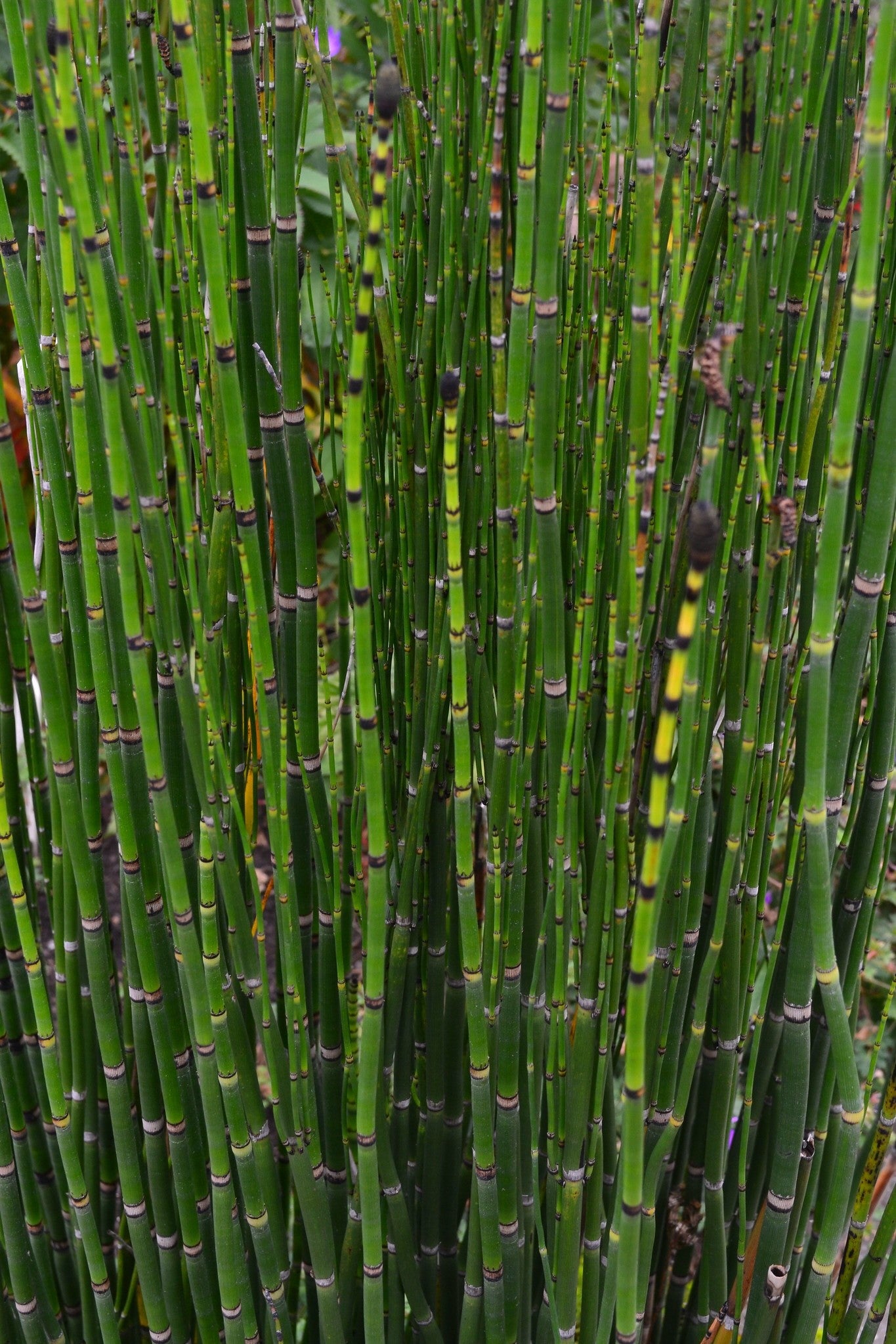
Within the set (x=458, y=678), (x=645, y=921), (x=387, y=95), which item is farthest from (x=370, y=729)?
(x=387, y=95)

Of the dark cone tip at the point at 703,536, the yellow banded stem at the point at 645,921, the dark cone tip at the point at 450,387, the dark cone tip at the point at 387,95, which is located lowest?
the yellow banded stem at the point at 645,921

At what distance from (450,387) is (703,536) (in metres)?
0.15

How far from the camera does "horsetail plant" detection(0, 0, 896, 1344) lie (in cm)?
68

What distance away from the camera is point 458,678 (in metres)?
0.64

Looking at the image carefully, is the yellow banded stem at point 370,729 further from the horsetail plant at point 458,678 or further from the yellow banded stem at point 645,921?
the yellow banded stem at point 645,921

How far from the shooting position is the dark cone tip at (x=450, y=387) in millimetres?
531

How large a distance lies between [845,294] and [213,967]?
70 centimetres

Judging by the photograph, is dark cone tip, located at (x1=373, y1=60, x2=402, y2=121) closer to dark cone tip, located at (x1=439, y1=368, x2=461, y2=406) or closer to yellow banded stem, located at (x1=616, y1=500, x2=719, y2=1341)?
dark cone tip, located at (x1=439, y1=368, x2=461, y2=406)

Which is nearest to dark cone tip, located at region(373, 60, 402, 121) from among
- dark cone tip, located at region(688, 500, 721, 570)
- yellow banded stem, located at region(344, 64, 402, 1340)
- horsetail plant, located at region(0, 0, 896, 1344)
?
yellow banded stem, located at region(344, 64, 402, 1340)

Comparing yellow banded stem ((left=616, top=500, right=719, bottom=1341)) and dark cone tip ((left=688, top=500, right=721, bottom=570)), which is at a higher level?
dark cone tip ((left=688, top=500, right=721, bottom=570))

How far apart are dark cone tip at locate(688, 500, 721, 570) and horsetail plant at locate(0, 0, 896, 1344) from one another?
10 cm

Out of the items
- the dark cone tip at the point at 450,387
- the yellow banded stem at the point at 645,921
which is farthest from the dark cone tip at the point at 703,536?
the dark cone tip at the point at 450,387

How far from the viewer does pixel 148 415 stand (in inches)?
30.8

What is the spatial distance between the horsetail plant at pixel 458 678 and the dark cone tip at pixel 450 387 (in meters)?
0.07
